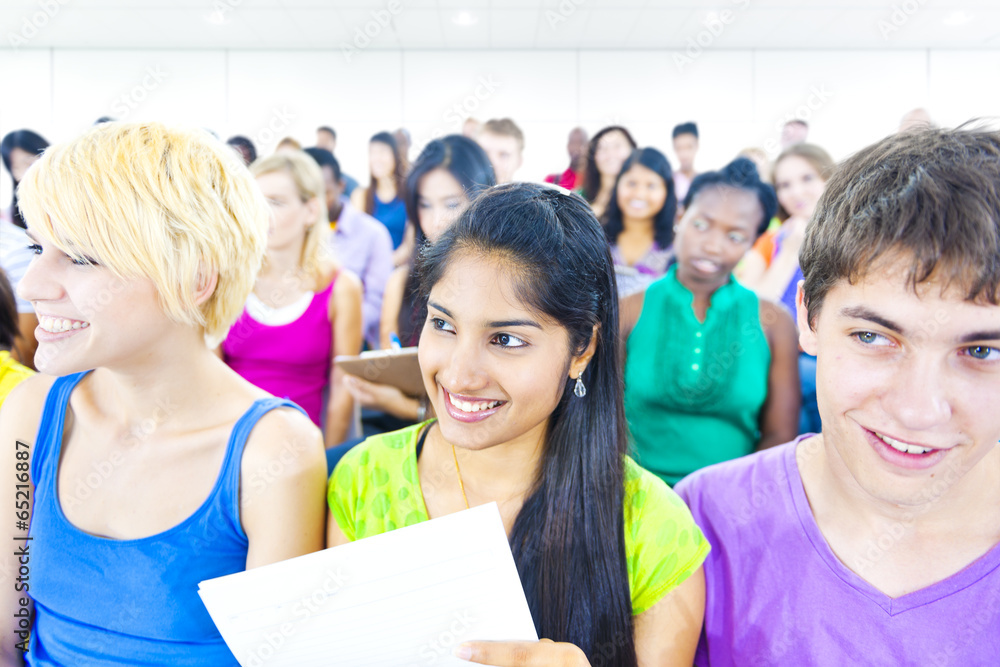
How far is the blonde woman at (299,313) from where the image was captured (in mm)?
2252

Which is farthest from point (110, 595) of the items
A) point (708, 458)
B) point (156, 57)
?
point (156, 57)

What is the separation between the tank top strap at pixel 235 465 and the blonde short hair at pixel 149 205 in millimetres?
218

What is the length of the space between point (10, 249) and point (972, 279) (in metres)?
2.46

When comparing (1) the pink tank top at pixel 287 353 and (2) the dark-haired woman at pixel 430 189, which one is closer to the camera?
(1) the pink tank top at pixel 287 353

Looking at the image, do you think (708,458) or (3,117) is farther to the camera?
(3,117)

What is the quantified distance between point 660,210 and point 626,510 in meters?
2.24

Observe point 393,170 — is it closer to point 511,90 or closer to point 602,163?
point 602,163

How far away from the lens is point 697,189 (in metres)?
2.25

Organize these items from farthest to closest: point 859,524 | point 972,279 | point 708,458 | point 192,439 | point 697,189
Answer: point 697,189, point 708,458, point 192,439, point 859,524, point 972,279

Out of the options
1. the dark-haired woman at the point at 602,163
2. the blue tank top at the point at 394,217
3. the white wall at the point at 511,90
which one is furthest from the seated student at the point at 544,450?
the white wall at the point at 511,90

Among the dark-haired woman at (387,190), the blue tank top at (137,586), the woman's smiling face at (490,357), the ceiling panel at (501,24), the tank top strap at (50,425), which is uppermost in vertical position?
the ceiling panel at (501,24)

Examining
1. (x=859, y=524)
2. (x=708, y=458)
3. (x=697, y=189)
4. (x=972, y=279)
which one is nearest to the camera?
(x=972, y=279)

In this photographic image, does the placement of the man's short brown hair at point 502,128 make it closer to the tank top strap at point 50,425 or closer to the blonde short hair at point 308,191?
the blonde short hair at point 308,191

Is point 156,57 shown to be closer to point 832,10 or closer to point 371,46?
point 371,46
